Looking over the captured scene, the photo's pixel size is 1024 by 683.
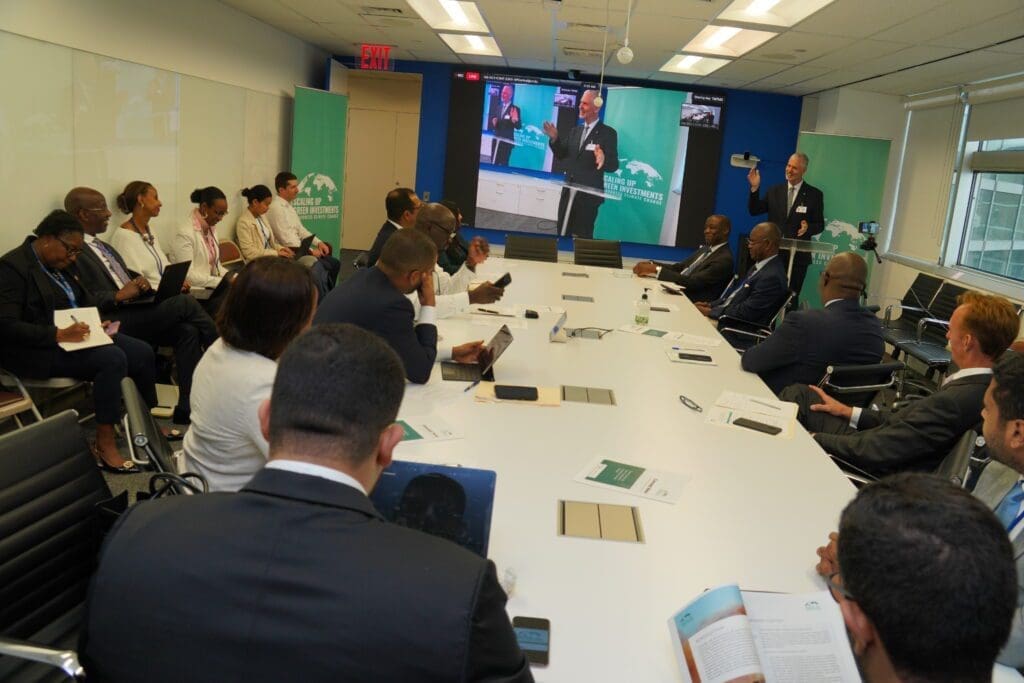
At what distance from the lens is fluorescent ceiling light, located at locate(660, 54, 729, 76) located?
27.5ft

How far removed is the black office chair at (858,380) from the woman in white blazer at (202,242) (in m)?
4.26

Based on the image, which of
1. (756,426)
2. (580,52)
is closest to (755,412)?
(756,426)

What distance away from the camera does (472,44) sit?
8.89m

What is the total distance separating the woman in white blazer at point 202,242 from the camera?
18.7 feet

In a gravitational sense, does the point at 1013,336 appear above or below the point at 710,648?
above

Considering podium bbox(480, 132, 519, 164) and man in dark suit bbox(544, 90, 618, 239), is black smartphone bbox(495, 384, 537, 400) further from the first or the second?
podium bbox(480, 132, 519, 164)

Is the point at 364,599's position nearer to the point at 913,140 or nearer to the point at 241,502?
the point at 241,502

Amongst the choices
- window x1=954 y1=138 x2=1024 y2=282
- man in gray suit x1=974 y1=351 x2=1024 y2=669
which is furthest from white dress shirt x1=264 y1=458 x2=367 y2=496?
window x1=954 y1=138 x2=1024 y2=282

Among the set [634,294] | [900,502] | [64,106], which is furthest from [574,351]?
[64,106]

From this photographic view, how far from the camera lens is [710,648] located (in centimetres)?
142

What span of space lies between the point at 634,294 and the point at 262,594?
546 cm

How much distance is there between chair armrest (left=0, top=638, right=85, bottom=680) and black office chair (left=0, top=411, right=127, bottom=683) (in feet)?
0.47

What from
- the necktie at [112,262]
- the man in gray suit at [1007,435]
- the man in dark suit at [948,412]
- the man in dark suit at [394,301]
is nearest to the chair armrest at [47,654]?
the man in dark suit at [394,301]

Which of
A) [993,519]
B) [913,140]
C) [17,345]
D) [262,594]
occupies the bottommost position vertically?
[17,345]
